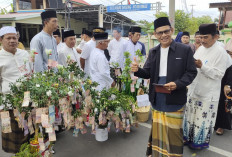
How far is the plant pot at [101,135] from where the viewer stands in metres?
3.16

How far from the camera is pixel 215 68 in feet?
8.45

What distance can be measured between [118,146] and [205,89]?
158 cm

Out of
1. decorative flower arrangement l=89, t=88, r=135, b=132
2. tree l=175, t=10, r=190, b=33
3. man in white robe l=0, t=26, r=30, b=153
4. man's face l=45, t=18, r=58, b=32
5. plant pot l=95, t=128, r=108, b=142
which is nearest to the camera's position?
man in white robe l=0, t=26, r=30, b=153

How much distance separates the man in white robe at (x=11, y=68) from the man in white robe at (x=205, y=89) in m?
2.32

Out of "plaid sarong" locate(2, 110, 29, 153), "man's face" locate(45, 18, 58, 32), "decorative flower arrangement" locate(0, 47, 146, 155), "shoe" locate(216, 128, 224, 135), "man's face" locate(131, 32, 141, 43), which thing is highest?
"man's face" locate(45, 18, 58, 32)

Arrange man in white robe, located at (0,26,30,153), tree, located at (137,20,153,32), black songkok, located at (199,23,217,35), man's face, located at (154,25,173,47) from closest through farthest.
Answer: man's face, located at (154,25,173,47) < man in white robe, located at (0,26,30,153) < black songkok, located at (199,23,217,35) < tree, located at (137,20,153,32)

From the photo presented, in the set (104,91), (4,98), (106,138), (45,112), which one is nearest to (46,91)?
(45,112)

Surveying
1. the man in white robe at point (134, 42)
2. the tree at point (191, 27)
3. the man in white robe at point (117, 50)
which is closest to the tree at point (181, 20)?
the tree at point (191, 27)

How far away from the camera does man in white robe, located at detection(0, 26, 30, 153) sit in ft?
7.82

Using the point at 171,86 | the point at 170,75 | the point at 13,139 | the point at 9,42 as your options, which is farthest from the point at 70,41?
the point at 171,86

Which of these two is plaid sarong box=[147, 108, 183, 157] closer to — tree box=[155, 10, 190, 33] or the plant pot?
the plant pot

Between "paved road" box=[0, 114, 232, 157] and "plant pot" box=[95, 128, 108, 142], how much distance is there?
0.21 ft

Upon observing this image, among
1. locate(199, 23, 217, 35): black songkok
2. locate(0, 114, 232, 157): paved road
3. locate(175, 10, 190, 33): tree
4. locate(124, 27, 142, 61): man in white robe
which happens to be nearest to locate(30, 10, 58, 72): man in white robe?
locate(0, 114, 232, 157): paved road

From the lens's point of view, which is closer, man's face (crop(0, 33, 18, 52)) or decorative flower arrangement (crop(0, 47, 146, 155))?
decorative flower arrangement (crop(0, 47, 146, 155))
